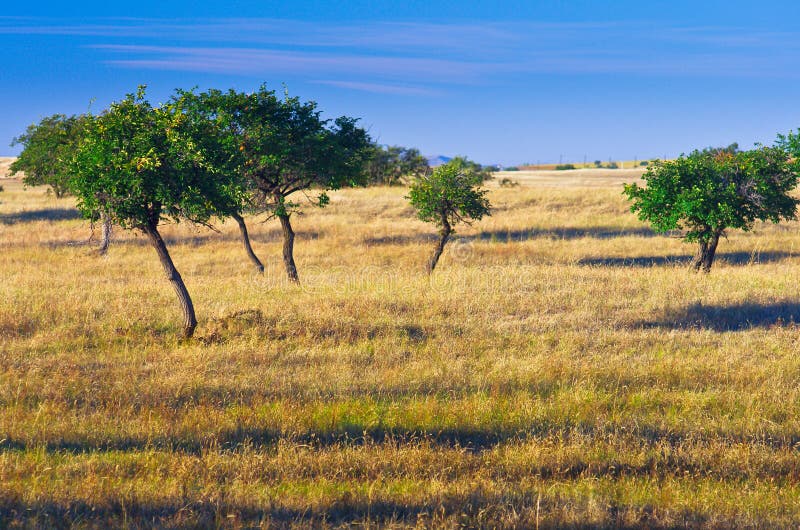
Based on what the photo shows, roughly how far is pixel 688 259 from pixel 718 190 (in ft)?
22.0

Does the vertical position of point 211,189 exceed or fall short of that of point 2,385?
it exceeds it

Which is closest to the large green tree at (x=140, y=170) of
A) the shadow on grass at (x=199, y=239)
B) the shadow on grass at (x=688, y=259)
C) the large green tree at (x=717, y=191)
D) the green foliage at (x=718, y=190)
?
the large green tree at (x=717, y=191)

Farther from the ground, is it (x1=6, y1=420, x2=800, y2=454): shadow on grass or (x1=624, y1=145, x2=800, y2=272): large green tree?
(x1=624, y1=145, x2=800, y2=272): large green tree

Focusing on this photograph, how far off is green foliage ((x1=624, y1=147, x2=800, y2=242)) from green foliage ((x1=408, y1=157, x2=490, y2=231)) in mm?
6080

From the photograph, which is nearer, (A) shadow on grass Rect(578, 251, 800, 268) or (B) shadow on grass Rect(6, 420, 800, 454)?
(B) shadow on grass Rect(6, 420, 800, 454)

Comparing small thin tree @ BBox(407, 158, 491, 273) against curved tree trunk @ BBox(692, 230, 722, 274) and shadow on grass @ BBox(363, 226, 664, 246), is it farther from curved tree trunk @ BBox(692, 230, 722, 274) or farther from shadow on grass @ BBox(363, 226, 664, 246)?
shadow on grass @ BBox(363, 226, 664, 246)

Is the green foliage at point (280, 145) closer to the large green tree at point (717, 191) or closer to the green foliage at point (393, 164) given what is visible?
the large green tree at point (717, 191)

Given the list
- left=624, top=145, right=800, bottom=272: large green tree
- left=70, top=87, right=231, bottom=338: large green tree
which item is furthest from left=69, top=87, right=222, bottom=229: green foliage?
left=624, top=145, right=800, bottom=272: large green tree

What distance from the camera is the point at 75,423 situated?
834cm

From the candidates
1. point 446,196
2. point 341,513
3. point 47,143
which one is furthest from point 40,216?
point 341,513

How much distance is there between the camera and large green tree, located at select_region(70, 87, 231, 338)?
1291cm

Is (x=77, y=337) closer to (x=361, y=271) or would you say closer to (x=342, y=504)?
(x=342, y=504)

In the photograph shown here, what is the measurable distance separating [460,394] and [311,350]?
3.74 metres

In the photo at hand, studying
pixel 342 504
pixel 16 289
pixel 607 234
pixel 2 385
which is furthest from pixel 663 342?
pixel 607 234
